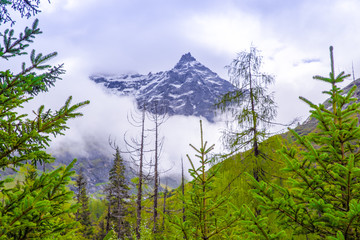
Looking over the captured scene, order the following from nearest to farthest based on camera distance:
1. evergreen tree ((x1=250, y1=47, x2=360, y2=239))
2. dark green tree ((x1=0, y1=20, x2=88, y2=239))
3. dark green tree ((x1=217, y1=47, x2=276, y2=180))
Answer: dark green tree ((x1=0, y1=20, x2=88, y2=239)), evergreen tree ((x1=250, y1=47, x2=360, y2=239)), dark green tree ((x1=217, y1=47, x2=276, y2=180))

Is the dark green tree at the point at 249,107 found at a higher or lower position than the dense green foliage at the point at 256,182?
higher

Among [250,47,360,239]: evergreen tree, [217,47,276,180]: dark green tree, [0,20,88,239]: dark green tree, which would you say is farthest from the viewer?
[217,47,276,180]: dark green tree

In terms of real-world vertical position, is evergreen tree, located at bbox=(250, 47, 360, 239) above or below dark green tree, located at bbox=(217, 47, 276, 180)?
below

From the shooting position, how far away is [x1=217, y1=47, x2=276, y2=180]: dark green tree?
8.48 metres

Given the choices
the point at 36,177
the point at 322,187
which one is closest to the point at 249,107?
the point at 322,187

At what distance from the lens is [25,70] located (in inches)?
118

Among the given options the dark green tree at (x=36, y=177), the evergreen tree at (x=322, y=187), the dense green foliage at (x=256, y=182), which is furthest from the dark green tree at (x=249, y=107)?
the dark green tree at (x=36, y=177)

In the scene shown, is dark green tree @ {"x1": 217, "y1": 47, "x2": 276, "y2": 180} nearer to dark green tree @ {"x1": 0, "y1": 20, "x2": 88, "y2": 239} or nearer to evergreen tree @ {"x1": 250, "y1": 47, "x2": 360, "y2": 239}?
evergreen tree @ {"x1": 250, "y1": 47, "x2": 360, "y2": 239}

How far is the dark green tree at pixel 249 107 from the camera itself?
848 cm

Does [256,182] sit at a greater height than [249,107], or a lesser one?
lesser

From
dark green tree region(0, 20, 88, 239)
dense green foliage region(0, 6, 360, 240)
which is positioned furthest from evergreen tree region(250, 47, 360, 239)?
dark green tree region(0, 20, 88, 239)

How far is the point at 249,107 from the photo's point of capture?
8.90 m

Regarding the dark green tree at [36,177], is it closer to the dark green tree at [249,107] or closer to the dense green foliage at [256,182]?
the dense green foliage at [256,182]

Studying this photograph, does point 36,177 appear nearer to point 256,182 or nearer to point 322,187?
point 256,182
